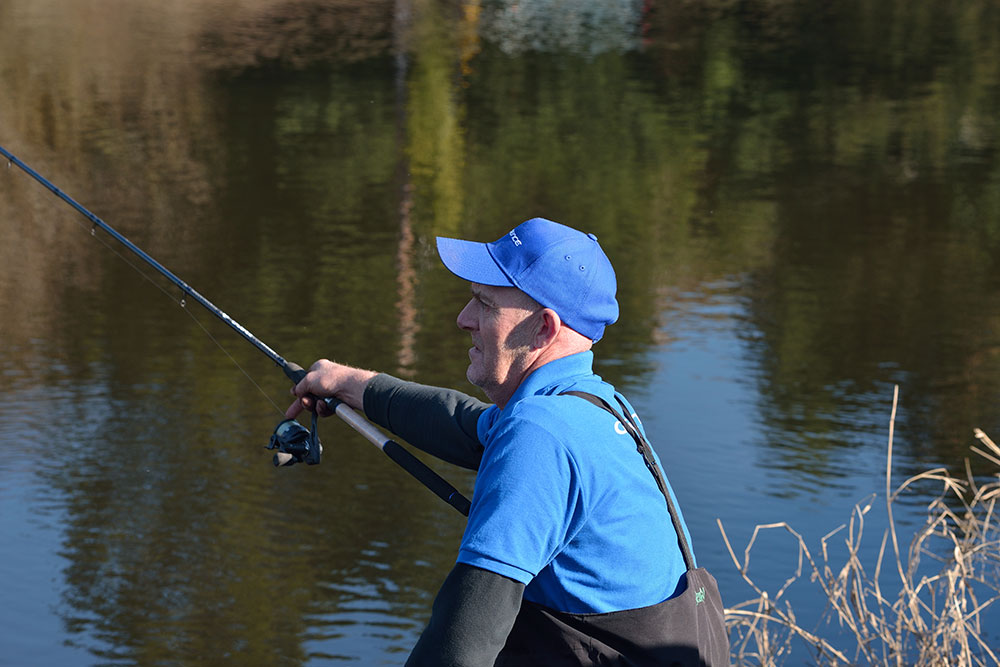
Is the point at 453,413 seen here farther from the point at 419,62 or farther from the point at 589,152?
the point at 419,62

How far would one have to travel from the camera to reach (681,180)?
48.6 feet

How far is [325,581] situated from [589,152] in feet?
35.9

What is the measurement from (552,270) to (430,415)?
2.63ft

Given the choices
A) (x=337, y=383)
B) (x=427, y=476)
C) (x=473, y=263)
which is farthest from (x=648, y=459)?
(x=337, y=383)

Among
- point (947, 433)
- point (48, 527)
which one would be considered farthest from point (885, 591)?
point (48, 527)

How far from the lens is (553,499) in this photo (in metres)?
2.19

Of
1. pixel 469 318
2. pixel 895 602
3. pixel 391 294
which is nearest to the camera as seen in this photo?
pixel 469 318

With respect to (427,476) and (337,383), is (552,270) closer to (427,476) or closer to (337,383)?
(427,476)

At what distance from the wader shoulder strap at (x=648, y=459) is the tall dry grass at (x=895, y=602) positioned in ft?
3.79

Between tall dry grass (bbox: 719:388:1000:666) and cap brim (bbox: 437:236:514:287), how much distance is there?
1352 millimetres

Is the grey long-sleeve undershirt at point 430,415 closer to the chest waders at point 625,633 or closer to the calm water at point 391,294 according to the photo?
the chest waders at point 625,633

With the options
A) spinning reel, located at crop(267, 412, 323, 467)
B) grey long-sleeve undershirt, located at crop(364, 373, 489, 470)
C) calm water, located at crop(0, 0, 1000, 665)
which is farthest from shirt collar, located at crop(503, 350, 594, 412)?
calm water, located at crop(0, 0, 1000, 665)

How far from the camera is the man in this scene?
2170 mm

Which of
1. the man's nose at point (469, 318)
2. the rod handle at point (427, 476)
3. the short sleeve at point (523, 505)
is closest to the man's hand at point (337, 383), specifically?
the rod handle at point (427, 476)
